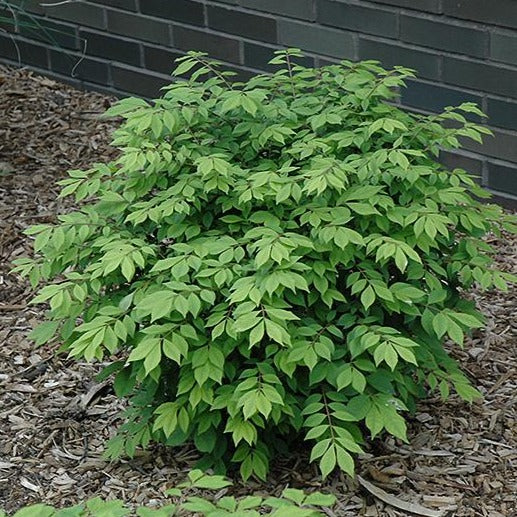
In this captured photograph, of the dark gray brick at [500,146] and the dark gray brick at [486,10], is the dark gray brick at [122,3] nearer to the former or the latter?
the dark gray brick at [486,10]

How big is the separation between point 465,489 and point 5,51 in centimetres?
443

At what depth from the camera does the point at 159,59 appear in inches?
258

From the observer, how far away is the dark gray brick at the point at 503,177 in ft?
17.7

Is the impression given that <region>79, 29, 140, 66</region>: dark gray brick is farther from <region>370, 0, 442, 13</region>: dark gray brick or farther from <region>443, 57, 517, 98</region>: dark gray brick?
<region>443, 57, 517, 98</region>: dark gray brick

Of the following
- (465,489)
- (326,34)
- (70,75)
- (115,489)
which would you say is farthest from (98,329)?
(70,75)

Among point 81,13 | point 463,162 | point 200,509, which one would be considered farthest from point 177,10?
point 200,509

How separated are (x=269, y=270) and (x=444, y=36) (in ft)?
7.54

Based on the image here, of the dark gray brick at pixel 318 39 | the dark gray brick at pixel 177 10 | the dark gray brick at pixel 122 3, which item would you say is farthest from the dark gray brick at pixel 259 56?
the dark gray brick at pixel 122 3

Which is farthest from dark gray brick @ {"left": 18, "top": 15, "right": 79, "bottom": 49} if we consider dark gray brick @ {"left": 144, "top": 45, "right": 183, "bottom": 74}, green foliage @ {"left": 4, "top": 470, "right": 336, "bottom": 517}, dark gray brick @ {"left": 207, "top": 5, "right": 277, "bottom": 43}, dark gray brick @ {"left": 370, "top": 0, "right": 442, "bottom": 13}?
green foliage @ {"left": 4, "top": 470, "right": 336, "bottom": 517}

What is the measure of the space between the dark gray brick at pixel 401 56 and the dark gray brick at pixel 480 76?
2.6 inches

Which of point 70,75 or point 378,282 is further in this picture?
point 70,75

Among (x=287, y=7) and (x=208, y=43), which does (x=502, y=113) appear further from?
(x=208, y=43)

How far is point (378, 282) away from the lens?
356cm

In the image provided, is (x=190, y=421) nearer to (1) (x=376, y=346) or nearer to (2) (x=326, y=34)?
(1) (x=376, y=346)
